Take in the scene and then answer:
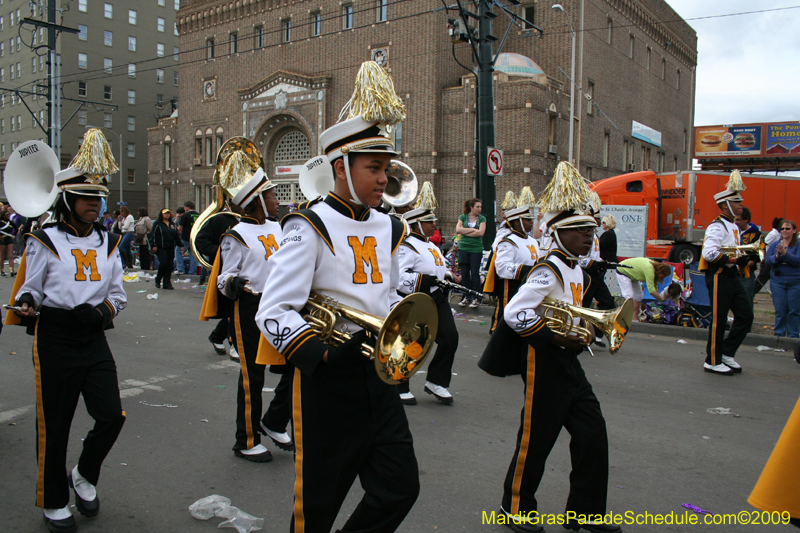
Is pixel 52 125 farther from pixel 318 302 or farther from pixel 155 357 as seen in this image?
pixel 318 302

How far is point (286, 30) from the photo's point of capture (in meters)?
35.1

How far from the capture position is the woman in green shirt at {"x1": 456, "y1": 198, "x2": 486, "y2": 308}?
12.6 meters

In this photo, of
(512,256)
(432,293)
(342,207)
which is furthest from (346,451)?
(512,256)

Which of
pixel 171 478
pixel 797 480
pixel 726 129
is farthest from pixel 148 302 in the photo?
pixel 726 129

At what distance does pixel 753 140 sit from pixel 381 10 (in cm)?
2632

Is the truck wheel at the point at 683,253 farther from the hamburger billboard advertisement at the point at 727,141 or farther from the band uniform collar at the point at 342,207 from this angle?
the hamburger billboard advertisement at the point at 727,141

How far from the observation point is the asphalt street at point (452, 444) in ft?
12.3

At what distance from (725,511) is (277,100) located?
3413cm

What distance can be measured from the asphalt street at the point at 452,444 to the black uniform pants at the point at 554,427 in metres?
0.34

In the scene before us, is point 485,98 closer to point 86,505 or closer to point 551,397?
point 551,397

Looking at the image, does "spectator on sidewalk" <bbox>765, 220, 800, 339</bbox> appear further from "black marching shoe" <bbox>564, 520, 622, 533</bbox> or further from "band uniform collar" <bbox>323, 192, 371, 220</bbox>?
"band uniform collar" <bbox>323, 192, 371, 220</bbox>

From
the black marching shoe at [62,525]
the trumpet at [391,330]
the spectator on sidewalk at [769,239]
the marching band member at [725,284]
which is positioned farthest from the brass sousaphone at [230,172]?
the spectator on sidewalk at [769,239]

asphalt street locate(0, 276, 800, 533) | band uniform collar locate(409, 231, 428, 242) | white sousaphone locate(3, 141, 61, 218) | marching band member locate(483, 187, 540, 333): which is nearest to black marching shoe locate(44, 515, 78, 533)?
asphalt street locate(0, 276, 800, 533)

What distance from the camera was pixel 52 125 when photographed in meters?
24.7
